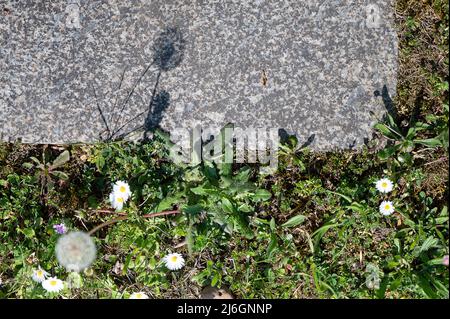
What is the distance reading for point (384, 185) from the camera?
3.46 m

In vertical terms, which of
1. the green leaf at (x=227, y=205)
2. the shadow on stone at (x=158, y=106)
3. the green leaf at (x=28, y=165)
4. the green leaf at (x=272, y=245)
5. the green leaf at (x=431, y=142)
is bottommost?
the green leaf at (x=272, y=245)

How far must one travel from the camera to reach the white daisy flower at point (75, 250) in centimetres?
345

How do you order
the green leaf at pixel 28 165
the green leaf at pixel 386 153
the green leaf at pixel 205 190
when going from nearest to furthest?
1. the green leaf at pixel 205 190
2. the green leaf at pixel 386 153
3. the green leaf at pixel 28 165

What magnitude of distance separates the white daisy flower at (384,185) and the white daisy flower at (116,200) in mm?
1476

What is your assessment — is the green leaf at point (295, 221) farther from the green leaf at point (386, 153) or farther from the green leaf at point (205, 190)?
the green leaf at point (386, 153)

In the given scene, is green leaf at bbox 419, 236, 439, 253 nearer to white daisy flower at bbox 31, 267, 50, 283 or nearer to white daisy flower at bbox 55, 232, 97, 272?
white daisy flower at bbox 55, 232, 97, 272

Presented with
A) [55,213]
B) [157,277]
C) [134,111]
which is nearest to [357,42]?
[134,111]

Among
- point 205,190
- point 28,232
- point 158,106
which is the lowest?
point 28,232

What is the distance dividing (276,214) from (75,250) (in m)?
1.19

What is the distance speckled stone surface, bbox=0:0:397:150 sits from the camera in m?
3.52

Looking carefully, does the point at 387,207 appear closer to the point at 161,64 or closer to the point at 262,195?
the point at 262,195

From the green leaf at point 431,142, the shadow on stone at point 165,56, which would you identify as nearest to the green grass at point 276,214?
the green leaf at point 431,142

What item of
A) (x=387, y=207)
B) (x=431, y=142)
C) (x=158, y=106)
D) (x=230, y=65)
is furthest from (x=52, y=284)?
(x=431, y=142)

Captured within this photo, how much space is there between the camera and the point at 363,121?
352 centimetres
